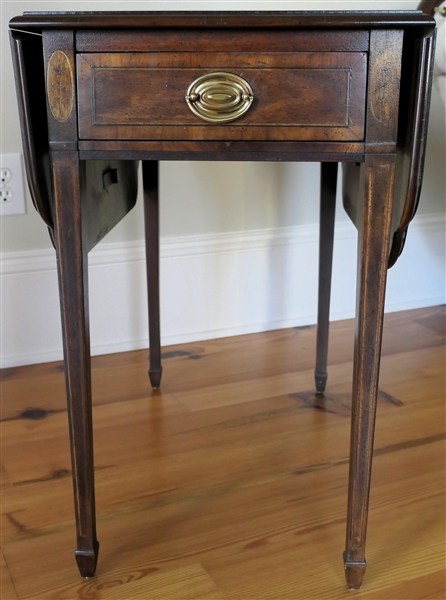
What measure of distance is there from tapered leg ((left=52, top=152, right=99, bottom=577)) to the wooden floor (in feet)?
0.27

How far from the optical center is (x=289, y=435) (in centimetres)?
139

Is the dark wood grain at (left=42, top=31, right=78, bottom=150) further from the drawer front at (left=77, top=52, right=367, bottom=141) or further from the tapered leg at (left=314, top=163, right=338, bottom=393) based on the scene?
the tapered leg at (left=314, top=163, right=338, bottom=393)

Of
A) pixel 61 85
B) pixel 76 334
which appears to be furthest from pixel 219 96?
pixel 76 334

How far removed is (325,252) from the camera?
1459mm

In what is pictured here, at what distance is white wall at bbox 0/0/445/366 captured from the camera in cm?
164

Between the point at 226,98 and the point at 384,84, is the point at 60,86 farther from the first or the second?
the point at 384,84

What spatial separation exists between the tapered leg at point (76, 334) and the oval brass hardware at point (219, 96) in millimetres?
159

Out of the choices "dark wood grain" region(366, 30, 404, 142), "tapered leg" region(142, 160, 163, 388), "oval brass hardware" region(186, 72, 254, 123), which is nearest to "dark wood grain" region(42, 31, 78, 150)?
"oval brass hardware" region(186, 72, 254, 123)

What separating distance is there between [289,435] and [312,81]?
0.76 metres

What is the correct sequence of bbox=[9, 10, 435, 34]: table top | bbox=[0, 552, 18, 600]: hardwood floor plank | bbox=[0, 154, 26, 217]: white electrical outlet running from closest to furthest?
bbox=[9, 10, 435, 34]: table top, bbox=[0, 552, 18, 600]: hardwood floor plank, bbox=[0, 154, 26, 217]: white electrical outlet

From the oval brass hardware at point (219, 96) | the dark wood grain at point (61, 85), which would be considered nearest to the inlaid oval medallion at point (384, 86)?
the oval brass hardware at point (219, 96)

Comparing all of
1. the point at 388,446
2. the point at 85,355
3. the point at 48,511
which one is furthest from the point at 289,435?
the point at 85,355

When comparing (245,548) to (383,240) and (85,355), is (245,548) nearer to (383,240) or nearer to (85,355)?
(85,355)

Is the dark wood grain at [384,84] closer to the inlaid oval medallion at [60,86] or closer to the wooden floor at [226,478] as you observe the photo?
the inlaid oval medallion at [60,86]
